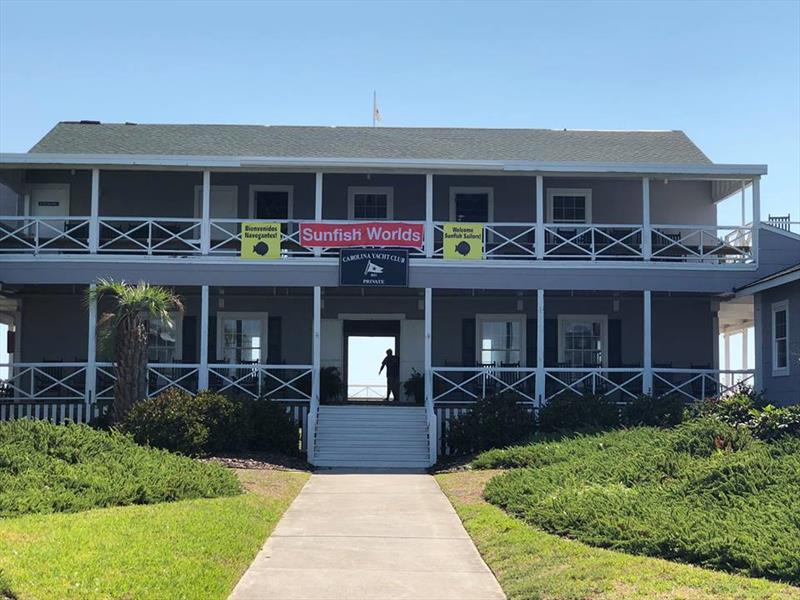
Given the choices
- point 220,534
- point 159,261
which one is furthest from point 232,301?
point 220,534

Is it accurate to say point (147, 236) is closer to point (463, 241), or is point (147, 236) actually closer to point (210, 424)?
point (210, 424)

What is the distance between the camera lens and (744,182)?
21.4 metres

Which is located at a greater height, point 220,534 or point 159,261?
point 159,261

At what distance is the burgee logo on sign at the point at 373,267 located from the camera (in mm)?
20438

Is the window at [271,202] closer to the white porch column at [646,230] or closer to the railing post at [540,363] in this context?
the railing post at [540,363]

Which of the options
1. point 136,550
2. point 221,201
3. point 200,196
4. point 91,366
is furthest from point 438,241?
point 136,550

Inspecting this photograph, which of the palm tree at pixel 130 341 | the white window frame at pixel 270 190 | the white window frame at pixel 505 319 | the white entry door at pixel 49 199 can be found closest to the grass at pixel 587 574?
the palm tree at pixel 130 341

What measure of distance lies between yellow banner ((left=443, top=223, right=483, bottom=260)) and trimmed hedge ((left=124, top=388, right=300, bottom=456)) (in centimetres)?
486

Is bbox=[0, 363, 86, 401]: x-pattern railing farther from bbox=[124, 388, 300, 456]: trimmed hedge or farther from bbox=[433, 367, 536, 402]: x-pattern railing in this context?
bbox=[433, 367, 536, 402]: x-pattern railing

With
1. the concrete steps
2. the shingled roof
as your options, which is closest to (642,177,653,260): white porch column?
the shingled roof

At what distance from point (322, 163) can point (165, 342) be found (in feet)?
20.2

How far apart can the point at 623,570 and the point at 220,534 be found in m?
4.10

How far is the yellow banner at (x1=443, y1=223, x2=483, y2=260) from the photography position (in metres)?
20.8

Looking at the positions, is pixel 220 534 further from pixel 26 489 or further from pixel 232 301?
pixel 232 301
